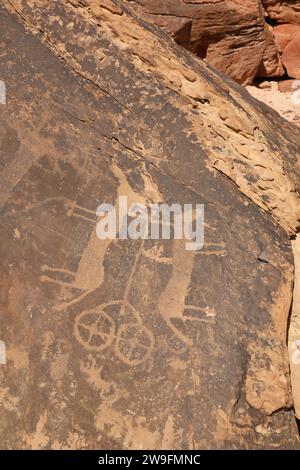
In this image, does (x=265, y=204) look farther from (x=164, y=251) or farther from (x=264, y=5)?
(x=264, y=5)

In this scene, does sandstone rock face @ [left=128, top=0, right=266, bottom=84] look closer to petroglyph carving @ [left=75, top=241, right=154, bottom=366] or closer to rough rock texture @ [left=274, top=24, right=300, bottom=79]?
rough rock texture @ [left=274, top=24, right=300, bottom=79]

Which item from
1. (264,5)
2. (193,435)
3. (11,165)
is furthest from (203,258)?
(264,5)

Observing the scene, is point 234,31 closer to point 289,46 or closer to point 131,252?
point 289,46

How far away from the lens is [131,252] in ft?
8.36

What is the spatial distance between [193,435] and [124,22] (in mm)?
1879

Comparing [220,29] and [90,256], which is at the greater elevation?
[220,29]

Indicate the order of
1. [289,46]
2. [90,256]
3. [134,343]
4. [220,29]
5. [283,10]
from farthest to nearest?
[289,46], [283,10], [220,29], [90,256], [134,343]

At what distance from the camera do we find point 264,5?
4992mm

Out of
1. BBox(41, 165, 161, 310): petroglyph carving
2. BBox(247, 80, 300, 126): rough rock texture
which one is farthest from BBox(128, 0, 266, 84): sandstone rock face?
BBox(41, 165, 161, 310): petroglyph carving

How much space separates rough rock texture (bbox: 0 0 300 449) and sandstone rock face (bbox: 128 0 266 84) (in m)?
1.82

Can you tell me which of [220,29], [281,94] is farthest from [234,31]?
[281,94]

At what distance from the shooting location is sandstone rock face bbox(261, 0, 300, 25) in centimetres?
495

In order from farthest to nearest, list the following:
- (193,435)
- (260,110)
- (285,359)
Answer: (260,110) < (285,359) < (193,435)

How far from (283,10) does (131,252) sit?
3326 mm
